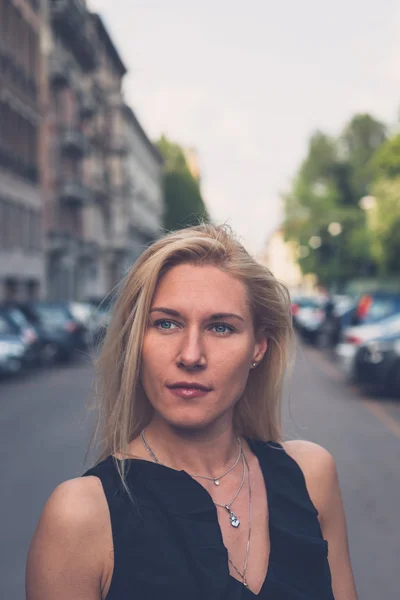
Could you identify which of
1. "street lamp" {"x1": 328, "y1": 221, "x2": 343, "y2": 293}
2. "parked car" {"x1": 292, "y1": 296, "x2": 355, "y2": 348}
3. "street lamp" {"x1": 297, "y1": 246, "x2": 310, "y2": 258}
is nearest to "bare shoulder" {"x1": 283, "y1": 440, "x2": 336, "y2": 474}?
"parked car" {"x1": 292, "y1": 296, "x2": 355, "y2": 348}

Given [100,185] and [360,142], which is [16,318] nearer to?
[100,185]

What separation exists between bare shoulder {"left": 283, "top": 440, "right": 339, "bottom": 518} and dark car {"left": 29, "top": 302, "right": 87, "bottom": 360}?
22640 mm

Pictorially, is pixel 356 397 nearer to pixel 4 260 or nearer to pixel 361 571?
pixel 361 571

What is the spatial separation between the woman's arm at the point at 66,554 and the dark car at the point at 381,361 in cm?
1438

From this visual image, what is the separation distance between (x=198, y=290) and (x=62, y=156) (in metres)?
51.7

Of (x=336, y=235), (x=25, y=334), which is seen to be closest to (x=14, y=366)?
(x=25, y=334)

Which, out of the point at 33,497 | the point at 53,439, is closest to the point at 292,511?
the point at 33,497

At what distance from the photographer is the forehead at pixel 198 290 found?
6.93 ft

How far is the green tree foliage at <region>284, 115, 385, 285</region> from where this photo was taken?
Result: 68.5m

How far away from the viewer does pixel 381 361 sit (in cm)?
1600

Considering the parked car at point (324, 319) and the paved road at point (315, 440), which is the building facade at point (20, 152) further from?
the paved road at point (315, 440)

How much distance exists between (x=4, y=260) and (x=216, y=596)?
3707 cm

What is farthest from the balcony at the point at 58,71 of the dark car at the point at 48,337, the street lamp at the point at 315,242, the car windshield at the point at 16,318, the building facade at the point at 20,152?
the car windshield at the point at 16,318

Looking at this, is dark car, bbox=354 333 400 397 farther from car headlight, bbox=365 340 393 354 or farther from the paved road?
the paved road
